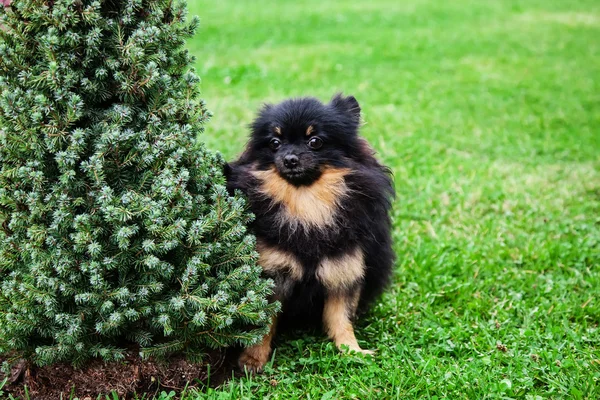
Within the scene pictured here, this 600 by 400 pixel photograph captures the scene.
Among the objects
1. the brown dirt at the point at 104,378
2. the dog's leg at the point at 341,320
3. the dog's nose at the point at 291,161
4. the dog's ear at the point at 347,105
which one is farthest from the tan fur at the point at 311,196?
the brown dirt at the point at 104,378

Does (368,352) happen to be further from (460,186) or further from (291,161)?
(460,186)

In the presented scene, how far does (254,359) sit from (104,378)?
0.93 m

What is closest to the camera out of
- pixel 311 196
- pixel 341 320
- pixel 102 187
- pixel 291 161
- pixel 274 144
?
pixel 102 187

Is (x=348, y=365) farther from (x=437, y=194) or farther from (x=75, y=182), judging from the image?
(x=437, y=194)

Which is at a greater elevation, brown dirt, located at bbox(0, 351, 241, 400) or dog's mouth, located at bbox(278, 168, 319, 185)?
dog's mouth, located at bbox(278, 168, 319, 185)

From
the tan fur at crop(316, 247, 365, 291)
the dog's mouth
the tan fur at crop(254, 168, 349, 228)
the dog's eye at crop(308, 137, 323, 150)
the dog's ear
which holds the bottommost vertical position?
the tan fur at crop(316, 247, 365, 291)

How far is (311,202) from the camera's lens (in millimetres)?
3838

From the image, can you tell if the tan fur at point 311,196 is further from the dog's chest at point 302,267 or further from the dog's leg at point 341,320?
Answer: the dog's leg at point 341,320

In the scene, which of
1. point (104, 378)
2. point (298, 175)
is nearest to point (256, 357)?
point (104, 378)

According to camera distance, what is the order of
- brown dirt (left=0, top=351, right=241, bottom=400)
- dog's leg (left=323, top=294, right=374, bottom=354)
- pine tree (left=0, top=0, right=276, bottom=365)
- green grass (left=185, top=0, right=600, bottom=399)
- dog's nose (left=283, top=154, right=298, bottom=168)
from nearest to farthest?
pine tree (left=0, top=0, right=276, bottom=365) → brown dirt (left=0, top=351, right=241, bottom=400) → dog's nose (left=283, top=154, right=298, bottom=168) → green grass (left=185, top=0, right=600, bottom=399) → dog's leg (left=323, top=294, right=374, bottom=354)

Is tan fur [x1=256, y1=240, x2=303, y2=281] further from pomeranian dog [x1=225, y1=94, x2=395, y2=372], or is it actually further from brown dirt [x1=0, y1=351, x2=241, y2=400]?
brown dirt [x1=0, y1=351, x2=241, y2=400]

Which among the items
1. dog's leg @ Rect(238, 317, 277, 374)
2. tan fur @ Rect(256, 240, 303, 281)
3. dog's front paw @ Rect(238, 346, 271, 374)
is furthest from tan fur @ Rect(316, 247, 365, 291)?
dog's front paw @ Rect(238, 346, 271, 374)

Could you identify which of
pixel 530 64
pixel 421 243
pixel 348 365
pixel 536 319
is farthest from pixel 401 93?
pixel 348 365

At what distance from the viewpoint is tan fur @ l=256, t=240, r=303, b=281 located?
3.79 meters
